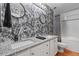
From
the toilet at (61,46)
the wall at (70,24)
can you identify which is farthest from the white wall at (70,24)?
the toilet at (61,46)

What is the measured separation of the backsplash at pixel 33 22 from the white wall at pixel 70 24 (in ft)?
0.62

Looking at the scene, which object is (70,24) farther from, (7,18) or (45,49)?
(7,18)

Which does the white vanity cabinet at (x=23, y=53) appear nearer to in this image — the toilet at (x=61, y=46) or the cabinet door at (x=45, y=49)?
the cabinet door at (x=45, y=49)

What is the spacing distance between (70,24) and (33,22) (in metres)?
0.57

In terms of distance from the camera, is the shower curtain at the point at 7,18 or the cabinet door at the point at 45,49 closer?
the shower curtain at the point at 7,18

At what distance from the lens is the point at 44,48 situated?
3.68ft

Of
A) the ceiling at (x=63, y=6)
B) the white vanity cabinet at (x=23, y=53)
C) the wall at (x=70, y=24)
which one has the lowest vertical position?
the white vanity cabinet at (x=23, y=53)

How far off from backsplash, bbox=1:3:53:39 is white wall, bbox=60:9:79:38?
0.19 m

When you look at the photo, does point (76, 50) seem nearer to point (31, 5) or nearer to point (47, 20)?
point (47, 20)

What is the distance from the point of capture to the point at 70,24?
3.75ft

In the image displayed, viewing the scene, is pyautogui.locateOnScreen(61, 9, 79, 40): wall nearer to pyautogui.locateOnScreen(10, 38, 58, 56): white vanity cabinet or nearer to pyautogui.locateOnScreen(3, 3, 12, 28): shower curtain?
pyautogui.locateOnScreen(10, 38, 58, 56): white vanity cabinet

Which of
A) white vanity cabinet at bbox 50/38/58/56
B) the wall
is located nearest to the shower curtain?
white vanity cabinet at bbox 50/38/58/56

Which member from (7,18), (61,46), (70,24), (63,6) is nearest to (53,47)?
(61,46)

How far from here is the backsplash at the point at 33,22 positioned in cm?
106
